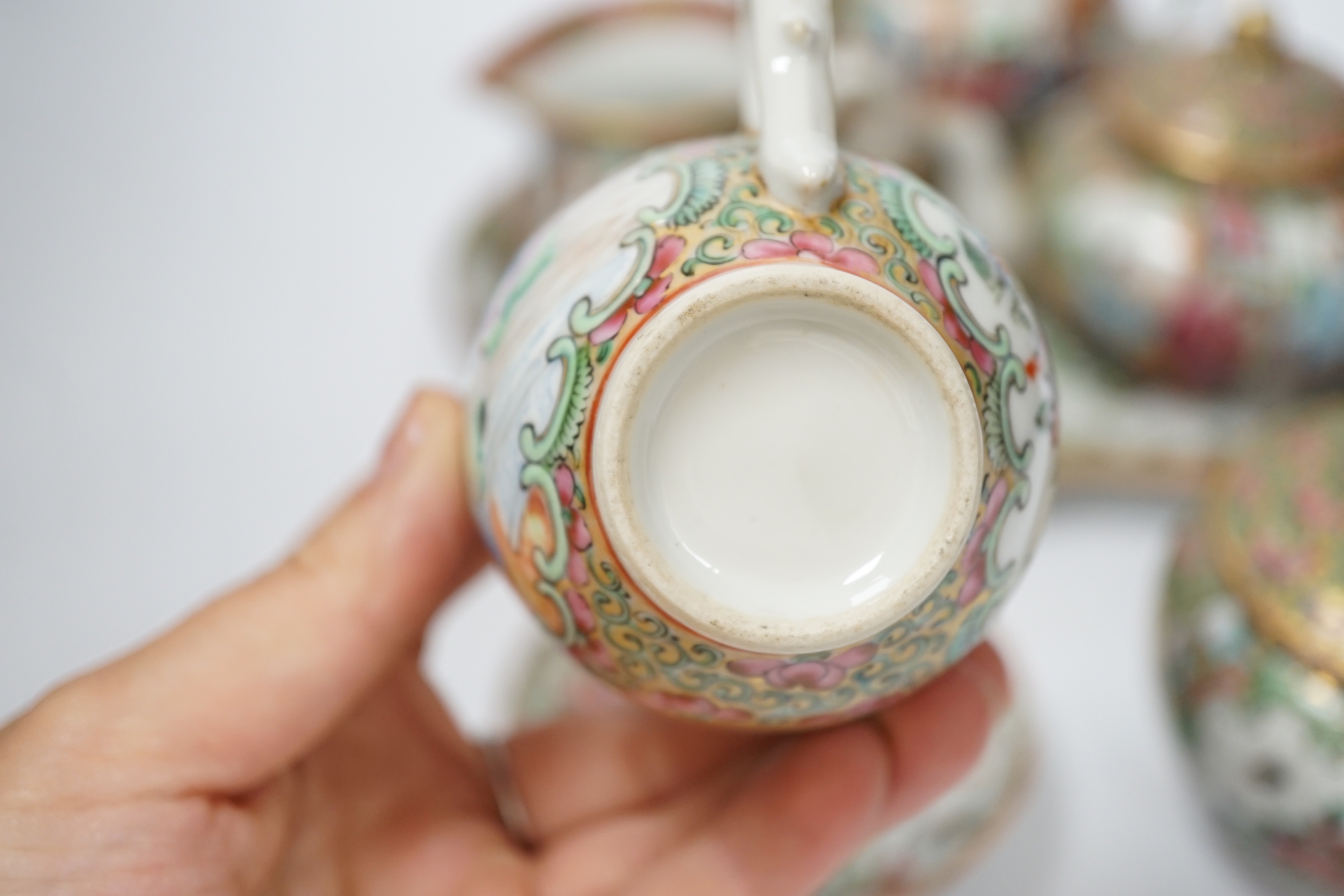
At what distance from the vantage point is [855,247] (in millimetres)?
515

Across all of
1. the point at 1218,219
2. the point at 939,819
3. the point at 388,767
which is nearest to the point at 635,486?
the point at 388,767

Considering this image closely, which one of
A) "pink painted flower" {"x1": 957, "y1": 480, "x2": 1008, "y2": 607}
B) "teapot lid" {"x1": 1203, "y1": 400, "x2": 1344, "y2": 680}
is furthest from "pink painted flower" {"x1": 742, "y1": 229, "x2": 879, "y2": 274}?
"teapot lid" {"x1": 1203, "y1": 400, "x2": 1344, "y2": 680}

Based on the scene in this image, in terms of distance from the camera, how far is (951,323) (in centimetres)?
52

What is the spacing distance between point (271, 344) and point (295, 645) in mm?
750

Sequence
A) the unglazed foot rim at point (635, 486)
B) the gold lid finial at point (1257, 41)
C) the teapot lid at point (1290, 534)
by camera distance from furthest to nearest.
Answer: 1. the gold lid finial at point (1257, 41)
2. the teapot lid at point (1290, 534)
3. the unglazed foot rim at point (635, 486)

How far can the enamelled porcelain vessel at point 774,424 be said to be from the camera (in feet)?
1.61

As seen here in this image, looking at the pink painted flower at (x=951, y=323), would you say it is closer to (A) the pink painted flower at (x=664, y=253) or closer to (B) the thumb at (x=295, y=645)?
(A) the pink painted flower at (x=664, y=253)

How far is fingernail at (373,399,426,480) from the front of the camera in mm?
695

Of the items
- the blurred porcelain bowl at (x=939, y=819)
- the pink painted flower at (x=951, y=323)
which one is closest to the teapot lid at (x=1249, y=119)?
the blurred porcelain bowl at (x=939, y=819)

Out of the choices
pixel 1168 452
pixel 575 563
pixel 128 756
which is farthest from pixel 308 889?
pixel 1168 452

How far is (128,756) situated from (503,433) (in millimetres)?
261

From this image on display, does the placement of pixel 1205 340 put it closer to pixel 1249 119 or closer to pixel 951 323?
pixel 1249 119

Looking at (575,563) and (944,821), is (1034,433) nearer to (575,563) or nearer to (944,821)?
(575,563)

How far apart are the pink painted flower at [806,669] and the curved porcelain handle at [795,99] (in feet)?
0.63
